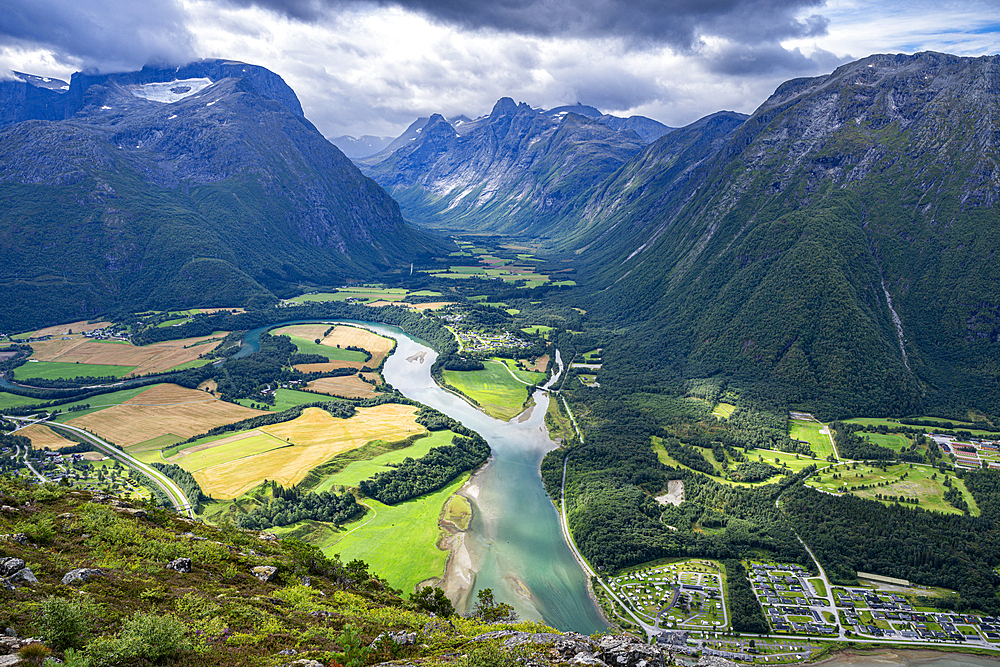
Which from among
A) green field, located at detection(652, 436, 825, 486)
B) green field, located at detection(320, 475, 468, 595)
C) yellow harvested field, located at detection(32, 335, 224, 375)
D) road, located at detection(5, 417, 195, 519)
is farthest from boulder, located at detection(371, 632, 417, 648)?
yellow harvested field, located at detection(32, 335, 224, 375)

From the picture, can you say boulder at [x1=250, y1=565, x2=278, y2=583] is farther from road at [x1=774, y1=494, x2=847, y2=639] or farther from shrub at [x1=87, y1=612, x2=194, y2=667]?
road at [x1=774, y1=494, x2=847, y2=639]

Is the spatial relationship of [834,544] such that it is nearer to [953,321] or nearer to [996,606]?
[996,606]

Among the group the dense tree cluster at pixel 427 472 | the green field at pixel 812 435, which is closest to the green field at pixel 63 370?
the dense tree cluster at pixel 427 472

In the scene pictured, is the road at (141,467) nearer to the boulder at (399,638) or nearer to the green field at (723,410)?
the boulder at (399,638)

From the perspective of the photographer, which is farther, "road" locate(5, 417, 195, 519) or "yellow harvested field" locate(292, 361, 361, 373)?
"yellow harvested field" locate(292, 361, 361, 373)

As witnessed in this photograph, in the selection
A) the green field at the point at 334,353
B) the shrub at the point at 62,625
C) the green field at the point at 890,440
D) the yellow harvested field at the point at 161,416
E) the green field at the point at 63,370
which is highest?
the shrub at the point at 62,625

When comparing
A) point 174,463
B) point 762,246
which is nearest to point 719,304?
point 762,246

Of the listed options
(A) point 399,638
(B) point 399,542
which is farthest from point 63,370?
(A) point 399,638
